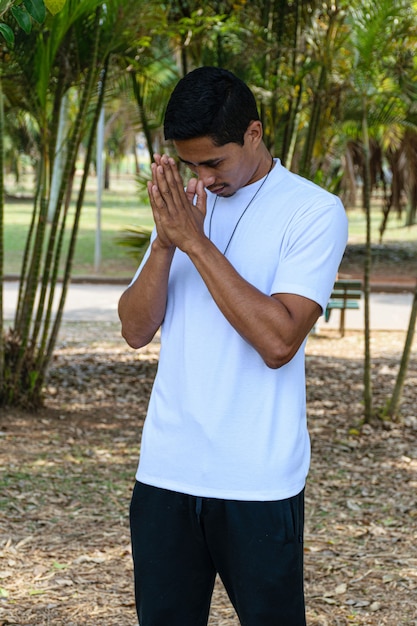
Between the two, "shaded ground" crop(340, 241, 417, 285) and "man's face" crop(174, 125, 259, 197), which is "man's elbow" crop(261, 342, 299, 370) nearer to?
"man's face" crop(174, 125, 259, 197)

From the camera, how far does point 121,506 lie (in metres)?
5.15

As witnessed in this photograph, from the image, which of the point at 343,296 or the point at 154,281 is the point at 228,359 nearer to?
the point at 154,281

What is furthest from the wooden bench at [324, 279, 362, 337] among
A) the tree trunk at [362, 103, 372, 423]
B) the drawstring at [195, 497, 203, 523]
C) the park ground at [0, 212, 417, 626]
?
the drawstring at [195, 497, 203, 523]

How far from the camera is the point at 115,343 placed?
10.5 m

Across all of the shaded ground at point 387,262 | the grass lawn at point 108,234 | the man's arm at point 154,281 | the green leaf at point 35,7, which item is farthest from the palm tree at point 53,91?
the shaded ground at point 387,262

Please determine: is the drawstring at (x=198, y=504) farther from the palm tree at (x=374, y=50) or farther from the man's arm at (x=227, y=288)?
the palm tree at (x=374, y=50)

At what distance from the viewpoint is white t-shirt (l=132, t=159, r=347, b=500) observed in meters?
2.00

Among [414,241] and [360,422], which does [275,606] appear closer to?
[360,422]

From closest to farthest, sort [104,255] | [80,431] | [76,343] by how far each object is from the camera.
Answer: [80,431] < [76,343] < [104,255]

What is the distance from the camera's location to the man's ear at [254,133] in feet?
6.80

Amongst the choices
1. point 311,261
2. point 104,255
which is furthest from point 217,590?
point 104,255

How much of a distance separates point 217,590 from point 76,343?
21.6 ft

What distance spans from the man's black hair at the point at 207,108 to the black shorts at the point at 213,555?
0.78 metres

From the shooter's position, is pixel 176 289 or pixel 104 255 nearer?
pixel 176 289
